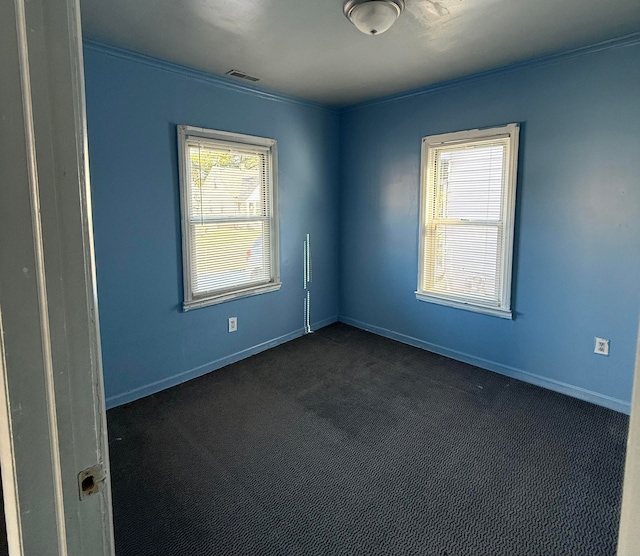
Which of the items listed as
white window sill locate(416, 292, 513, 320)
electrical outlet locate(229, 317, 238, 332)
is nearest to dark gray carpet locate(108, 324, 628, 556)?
electrical outlet locate(229, 317, 238, 332)

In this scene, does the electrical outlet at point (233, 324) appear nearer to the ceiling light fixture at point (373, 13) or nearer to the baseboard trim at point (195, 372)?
the baseboard trim at point (195, 372)

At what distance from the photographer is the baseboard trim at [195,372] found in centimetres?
292

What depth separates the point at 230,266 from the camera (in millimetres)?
3520

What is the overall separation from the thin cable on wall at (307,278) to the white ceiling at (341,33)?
1605mm

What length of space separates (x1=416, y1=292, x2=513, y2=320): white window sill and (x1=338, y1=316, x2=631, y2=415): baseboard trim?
418mm

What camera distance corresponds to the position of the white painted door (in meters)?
0.53

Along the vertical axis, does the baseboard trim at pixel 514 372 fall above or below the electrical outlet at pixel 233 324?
below

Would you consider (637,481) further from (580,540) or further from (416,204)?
(416,204)

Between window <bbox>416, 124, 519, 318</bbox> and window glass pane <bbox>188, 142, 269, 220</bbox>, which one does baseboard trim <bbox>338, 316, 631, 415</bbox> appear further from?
window glass pane <bbox>188, 142, 269, 220</bbox>

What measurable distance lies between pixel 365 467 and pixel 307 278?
2.31 metres

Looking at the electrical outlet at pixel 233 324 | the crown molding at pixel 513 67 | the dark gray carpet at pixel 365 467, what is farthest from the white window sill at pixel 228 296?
the crown molding at pixel 513 67

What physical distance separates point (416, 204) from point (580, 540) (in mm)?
2747

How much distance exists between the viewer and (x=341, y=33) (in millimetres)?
2424

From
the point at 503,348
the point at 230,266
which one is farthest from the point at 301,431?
the point at 503,348
